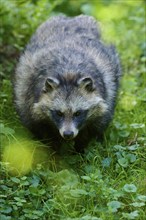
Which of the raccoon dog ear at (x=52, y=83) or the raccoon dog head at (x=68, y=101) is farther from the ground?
the raccoon dog ear at (x=52, y=83)

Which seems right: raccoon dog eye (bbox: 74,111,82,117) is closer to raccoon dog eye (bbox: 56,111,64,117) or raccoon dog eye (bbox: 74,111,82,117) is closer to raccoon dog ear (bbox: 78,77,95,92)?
raccoon dog eye (bbox: 56,111,64,117)

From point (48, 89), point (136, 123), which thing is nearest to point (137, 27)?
point (136, 123)

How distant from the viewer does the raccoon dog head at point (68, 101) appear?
6598mm

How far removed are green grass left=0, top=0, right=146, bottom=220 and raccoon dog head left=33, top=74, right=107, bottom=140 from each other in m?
0.45

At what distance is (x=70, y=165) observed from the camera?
691 cm

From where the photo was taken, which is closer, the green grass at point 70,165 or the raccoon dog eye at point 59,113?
the green grass at point 70,165

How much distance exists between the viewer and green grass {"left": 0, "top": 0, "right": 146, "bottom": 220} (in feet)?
19.1

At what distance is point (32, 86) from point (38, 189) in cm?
140

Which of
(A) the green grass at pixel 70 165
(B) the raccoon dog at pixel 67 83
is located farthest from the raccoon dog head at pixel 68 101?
(A) the green grass at pixel 70 165

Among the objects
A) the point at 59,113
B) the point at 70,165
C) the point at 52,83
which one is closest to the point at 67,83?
the point at 52,83

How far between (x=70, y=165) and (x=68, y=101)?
2.49ft

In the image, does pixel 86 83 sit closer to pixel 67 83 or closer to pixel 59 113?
pixel 67 83

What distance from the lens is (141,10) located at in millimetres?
10555

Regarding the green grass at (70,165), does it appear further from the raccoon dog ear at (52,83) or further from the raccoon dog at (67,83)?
the raccoon dog ear at (52,83)
